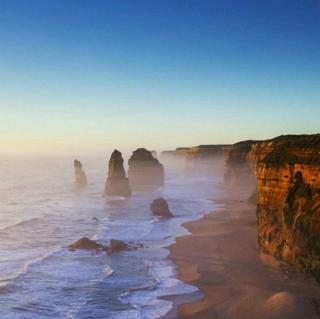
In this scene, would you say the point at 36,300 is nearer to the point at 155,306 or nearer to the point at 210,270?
the point at 155,306

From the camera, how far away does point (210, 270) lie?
121 feet

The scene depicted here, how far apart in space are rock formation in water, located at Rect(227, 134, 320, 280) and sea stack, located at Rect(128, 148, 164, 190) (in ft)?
260

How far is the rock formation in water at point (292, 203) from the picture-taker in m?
29.5

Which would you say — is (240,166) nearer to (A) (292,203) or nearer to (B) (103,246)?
(B) (103,246)

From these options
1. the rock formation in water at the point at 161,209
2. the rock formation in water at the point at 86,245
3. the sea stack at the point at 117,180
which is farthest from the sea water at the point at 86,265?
the sea stack at the point at 117,180

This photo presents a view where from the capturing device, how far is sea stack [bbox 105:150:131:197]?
9362 cm

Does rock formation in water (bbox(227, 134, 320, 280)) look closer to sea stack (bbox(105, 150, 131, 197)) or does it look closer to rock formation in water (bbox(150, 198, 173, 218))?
rock formation in water (bbox(150, 198, 173, 218))

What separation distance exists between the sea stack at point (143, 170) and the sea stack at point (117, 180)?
64.8 feet

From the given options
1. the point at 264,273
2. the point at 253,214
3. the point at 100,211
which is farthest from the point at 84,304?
the point at 100,211

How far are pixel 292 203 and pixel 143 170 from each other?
8792 cm

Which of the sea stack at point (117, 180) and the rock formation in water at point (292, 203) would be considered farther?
the sea stack at point (117, 180)

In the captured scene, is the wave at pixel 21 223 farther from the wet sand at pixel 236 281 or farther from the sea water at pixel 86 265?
the wet sand at pixel 236 281

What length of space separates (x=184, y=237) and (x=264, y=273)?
17.6 m

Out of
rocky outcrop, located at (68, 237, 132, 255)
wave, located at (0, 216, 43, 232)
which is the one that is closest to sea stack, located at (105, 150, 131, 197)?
wave, located at (0, 216, 43, 232)
